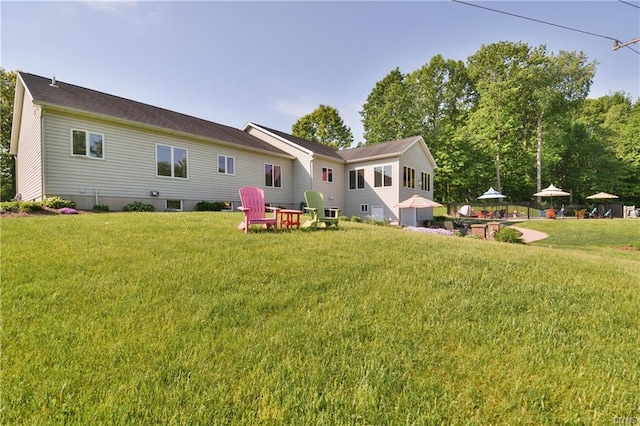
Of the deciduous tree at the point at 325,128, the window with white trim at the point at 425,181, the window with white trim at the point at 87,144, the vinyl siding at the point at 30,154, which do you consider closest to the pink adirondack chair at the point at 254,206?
the window with white trim at the point at 87,144

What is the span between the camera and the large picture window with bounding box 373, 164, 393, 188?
19241 millimetres

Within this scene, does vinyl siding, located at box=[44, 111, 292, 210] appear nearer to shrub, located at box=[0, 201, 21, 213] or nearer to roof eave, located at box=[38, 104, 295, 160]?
roof eave, located at box=[38, 104, 295, 160]

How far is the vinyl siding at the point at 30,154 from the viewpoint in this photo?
10.3 meters

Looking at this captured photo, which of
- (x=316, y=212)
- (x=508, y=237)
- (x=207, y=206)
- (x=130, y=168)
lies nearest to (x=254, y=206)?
(x=316, y=212)

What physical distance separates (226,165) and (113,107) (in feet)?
17.7

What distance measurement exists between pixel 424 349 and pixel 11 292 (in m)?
4.40

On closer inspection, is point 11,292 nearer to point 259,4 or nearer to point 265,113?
point 259,4

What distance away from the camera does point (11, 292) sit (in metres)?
3.09

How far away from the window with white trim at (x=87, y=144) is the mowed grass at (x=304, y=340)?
24.2 ft

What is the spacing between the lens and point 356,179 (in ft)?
68.7

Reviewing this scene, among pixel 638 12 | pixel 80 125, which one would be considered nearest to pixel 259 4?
pixel 80 125

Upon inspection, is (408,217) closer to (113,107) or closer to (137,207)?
(137,207)

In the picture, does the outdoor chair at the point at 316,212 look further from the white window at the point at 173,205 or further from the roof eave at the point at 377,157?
the roof eave at the point at 377,157

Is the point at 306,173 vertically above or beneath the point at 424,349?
above
